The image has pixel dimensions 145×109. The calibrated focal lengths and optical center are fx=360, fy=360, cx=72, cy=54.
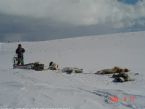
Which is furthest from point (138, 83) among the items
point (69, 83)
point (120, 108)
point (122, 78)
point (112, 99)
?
point (120, 108)

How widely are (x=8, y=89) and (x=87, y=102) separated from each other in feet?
10.6

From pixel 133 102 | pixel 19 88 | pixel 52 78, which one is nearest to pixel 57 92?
pixel 19 88

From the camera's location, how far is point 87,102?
426 inches

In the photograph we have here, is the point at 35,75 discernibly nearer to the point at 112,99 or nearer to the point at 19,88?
the point at 19,88

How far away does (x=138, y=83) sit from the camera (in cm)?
1529

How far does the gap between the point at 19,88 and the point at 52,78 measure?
3.84 meters

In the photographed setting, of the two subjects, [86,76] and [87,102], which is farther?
[86,76]

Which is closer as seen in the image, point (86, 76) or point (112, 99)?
point (112, 99)

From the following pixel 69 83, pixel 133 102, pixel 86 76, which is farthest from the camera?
pixel 86 76

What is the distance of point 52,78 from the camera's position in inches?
644

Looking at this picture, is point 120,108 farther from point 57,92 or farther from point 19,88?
point 19,88

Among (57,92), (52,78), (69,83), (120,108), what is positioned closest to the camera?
(120,108)

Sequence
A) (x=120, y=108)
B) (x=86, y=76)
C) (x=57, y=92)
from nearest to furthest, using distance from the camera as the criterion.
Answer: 1. (x=120, y=108)
2. (x=57, y=92)
3. (x=86, y=76)

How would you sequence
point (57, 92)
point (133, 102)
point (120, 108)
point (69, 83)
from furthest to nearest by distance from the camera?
point (69, 83), point (57, 92), point (133, 102), point (120, 108)
